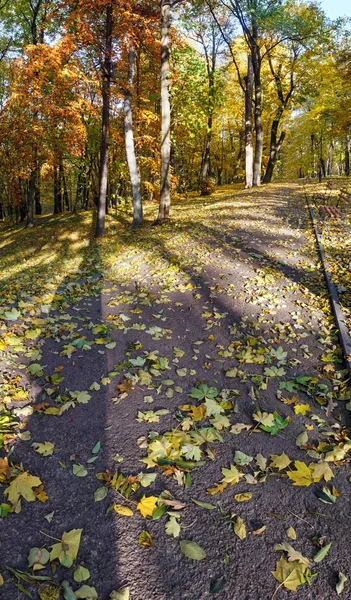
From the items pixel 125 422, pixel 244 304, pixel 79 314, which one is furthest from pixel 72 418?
pixel 244 304

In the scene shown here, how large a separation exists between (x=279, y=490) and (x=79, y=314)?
3.69 meters

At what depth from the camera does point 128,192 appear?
100 feet

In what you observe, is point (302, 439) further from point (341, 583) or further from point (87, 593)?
point (87, 593)

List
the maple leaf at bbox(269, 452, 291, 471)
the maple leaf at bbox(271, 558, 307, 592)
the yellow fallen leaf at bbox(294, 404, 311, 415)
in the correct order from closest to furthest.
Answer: the maple leaf at bbox(271, 558, 307, 592)
the maple leaf at bbox(269, 452, 291, 471)
the yellow fallen leaf at bbox(294, 404, 311, 415)

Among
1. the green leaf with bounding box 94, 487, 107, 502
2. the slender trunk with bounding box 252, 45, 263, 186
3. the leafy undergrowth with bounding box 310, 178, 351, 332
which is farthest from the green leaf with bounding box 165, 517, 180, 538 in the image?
the slender trunk with bounding box 252, 45, 263, 186

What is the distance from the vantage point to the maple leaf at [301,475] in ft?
8.13

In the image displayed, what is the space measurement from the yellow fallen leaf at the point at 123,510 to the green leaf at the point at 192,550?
0.38 meters

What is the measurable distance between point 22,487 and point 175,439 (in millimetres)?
1165

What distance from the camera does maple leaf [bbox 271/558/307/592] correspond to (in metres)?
1.88

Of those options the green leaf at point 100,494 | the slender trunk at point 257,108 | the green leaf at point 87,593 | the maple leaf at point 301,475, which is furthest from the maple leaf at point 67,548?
the slender trunk at point 257,108

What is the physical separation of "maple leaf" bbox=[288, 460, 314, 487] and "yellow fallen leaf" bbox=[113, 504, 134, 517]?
1172 millimetres

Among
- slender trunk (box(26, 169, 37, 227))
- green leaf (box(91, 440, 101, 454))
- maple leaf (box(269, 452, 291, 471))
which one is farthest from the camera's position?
slender trunk (box(26, 169, 37, 227))

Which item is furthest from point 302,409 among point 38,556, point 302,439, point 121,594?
point 38,556

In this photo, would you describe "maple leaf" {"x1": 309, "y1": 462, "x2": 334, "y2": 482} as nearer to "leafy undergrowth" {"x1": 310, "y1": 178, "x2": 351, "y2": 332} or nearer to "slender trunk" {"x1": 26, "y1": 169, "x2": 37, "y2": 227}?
"leafy undergrowth" {"x1": 310, "y1": 178, "x2": 351, "y2": 332}
